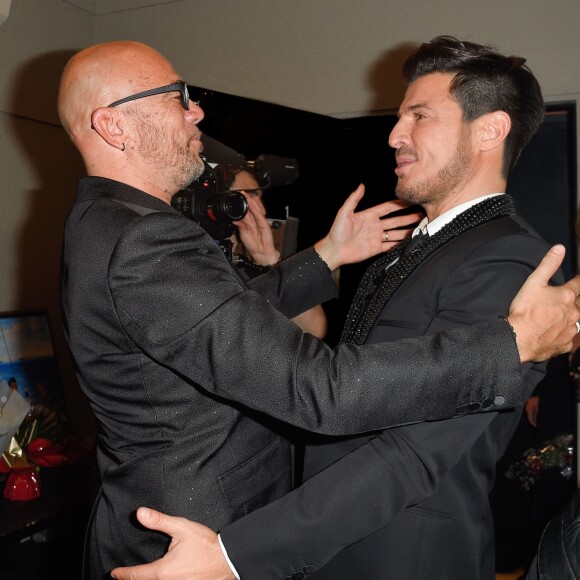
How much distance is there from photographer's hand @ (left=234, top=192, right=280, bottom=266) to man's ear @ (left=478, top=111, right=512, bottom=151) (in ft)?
4.49

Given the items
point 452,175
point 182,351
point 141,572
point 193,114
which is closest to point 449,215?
point 452,175

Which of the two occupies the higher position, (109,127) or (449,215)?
(109,127)

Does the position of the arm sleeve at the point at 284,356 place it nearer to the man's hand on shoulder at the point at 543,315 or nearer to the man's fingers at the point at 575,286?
the man's hand on shoulder at the point at 543,315

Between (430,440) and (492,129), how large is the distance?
80 centimetres

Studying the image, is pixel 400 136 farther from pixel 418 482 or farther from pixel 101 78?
pixel 418 482

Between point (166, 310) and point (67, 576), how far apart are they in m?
2.32

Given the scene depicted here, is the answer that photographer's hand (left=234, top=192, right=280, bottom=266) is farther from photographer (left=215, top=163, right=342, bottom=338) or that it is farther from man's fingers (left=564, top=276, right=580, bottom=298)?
man's fingers (left=564, top=276, right=580, bottom=298)

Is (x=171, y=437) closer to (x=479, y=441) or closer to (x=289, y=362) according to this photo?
(x=289, y=362)

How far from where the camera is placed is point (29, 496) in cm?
280

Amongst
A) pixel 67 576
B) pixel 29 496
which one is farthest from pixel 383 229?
pixel 67 576

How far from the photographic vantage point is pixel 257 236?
2.90m

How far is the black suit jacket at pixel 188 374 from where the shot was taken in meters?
1.06

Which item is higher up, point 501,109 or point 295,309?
point 501,109

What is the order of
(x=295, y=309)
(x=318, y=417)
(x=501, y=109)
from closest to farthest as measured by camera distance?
(x=318, y=417)
(x=501, y=109)
(x=295, y=309)
